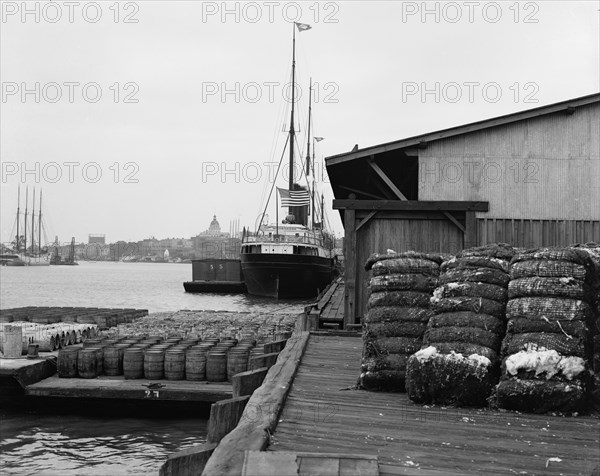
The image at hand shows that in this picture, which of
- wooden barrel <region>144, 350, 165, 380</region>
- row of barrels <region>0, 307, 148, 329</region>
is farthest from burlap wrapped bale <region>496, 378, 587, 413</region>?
row of barrels <region>0, 307, 148, 329</region>

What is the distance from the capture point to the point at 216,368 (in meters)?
14.7

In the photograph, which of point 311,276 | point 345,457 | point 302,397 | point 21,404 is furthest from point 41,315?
point 311,276

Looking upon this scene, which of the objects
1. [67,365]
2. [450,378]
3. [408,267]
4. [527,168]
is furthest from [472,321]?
[67,365]

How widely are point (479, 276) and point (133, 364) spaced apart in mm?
9660

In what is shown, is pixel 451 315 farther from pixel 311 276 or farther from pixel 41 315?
pixel 311 276

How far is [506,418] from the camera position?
6.22m

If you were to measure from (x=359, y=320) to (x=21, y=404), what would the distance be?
763 centimetres

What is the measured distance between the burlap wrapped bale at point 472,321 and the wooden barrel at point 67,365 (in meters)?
10.3

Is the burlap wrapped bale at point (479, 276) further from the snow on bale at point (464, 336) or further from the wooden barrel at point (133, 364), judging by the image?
the wooden barrel at point (133, 364)

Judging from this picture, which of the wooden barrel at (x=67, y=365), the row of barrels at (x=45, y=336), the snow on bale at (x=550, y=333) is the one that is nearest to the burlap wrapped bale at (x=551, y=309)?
the snow on bale at (x=550, y=333)

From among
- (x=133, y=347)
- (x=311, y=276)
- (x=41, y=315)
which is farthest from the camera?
(x=311, y=276)

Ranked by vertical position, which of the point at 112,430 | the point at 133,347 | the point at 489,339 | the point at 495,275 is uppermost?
the point at 495,275

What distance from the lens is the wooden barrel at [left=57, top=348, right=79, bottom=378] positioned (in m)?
14.9

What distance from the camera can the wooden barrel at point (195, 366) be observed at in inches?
→ 577
